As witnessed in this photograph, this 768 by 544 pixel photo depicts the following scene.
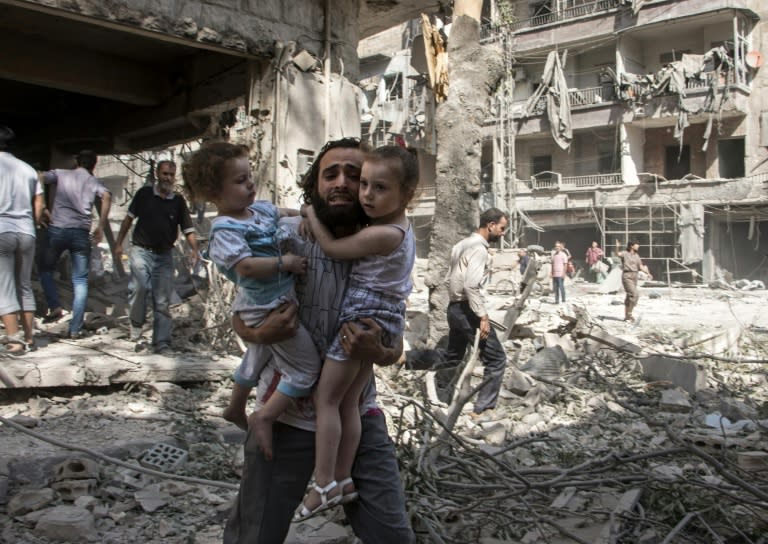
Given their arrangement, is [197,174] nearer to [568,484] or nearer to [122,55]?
[568,484]

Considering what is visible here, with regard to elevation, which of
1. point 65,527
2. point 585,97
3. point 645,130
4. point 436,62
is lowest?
point 65,527

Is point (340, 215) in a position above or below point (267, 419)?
above

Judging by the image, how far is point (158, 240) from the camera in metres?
5.53

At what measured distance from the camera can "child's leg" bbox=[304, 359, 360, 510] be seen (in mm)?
1901

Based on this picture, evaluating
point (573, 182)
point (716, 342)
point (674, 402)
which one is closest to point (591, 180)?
point (573, 182)

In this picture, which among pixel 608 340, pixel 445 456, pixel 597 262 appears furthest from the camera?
pixel 597 262

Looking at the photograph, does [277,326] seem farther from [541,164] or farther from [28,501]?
[541,164]

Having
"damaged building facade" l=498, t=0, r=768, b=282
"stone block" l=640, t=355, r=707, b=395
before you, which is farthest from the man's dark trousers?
"damaged building facade" l=498, t=0, r=768, b=282

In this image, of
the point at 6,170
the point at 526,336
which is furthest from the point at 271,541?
the point at 526,336

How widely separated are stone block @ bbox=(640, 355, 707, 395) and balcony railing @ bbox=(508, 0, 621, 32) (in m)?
23.3

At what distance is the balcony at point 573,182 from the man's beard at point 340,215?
27.2m

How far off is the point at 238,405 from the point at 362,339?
57 centimetres

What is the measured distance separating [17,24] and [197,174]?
5.16 metres

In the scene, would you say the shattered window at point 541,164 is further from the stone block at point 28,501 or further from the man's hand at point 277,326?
the man's hand at point 277,326
